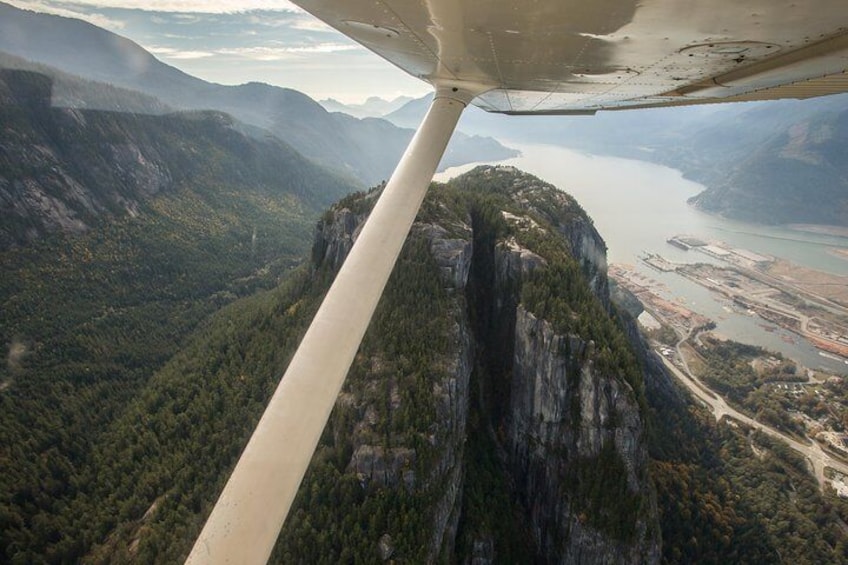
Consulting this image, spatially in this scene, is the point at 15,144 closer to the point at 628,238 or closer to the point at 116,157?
the point at 116,157

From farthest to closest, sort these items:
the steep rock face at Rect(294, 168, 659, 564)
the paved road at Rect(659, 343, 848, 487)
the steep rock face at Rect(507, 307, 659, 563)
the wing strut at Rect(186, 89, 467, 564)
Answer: the paved road at Rect(659, 343, 848, 487) < the steep rock face at Rect(507, 307, 659, 563) < the steep rock face at Rect(294, 168, 659, 564) < the wing strut at Rect(186, 89, 467, 564)

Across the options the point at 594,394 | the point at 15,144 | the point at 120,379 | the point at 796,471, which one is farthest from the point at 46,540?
the point at 15,144

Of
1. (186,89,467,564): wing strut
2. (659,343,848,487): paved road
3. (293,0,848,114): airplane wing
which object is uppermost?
(293,0,848,114): airplane wing

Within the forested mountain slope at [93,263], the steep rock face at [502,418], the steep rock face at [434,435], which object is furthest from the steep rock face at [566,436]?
the forested mountain slope at [93,263]

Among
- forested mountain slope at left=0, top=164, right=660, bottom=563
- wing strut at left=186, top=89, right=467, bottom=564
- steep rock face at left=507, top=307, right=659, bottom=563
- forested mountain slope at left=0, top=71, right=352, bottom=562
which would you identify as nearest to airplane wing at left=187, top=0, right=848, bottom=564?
wing strut at left=186, top=89, right=467, bottom=564

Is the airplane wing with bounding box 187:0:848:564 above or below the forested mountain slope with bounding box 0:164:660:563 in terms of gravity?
above

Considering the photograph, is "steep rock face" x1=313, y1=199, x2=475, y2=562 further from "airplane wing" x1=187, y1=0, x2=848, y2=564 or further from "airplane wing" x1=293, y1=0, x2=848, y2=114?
"airplane wing" x1=293, y1=0, x2=848, y2=114

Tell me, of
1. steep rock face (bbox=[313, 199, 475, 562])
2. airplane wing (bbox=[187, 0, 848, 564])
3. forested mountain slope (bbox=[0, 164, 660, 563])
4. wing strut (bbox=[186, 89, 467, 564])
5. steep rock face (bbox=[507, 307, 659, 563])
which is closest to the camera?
airplane wing (bbox=[187, 0, 848, 564])

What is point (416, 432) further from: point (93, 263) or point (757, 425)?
point (93, 263)
